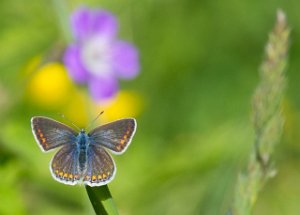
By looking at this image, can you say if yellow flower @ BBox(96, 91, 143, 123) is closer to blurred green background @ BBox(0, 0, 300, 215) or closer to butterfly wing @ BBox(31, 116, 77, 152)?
blurred green background @ BBox(0, 0, 300, 215)

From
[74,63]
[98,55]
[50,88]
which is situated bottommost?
[74,63]

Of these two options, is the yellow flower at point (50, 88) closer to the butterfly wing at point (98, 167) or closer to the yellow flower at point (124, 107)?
the yellow flower at point (124, 107)

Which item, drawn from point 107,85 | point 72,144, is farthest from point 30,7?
→ point 72,144

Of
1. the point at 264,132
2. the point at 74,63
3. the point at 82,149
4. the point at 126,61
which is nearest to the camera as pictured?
the point at 82,149

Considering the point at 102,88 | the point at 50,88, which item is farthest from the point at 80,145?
the point at 50,88

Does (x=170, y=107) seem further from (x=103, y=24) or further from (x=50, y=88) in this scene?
(x=103, y=24)

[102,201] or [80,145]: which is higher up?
[80,145]
